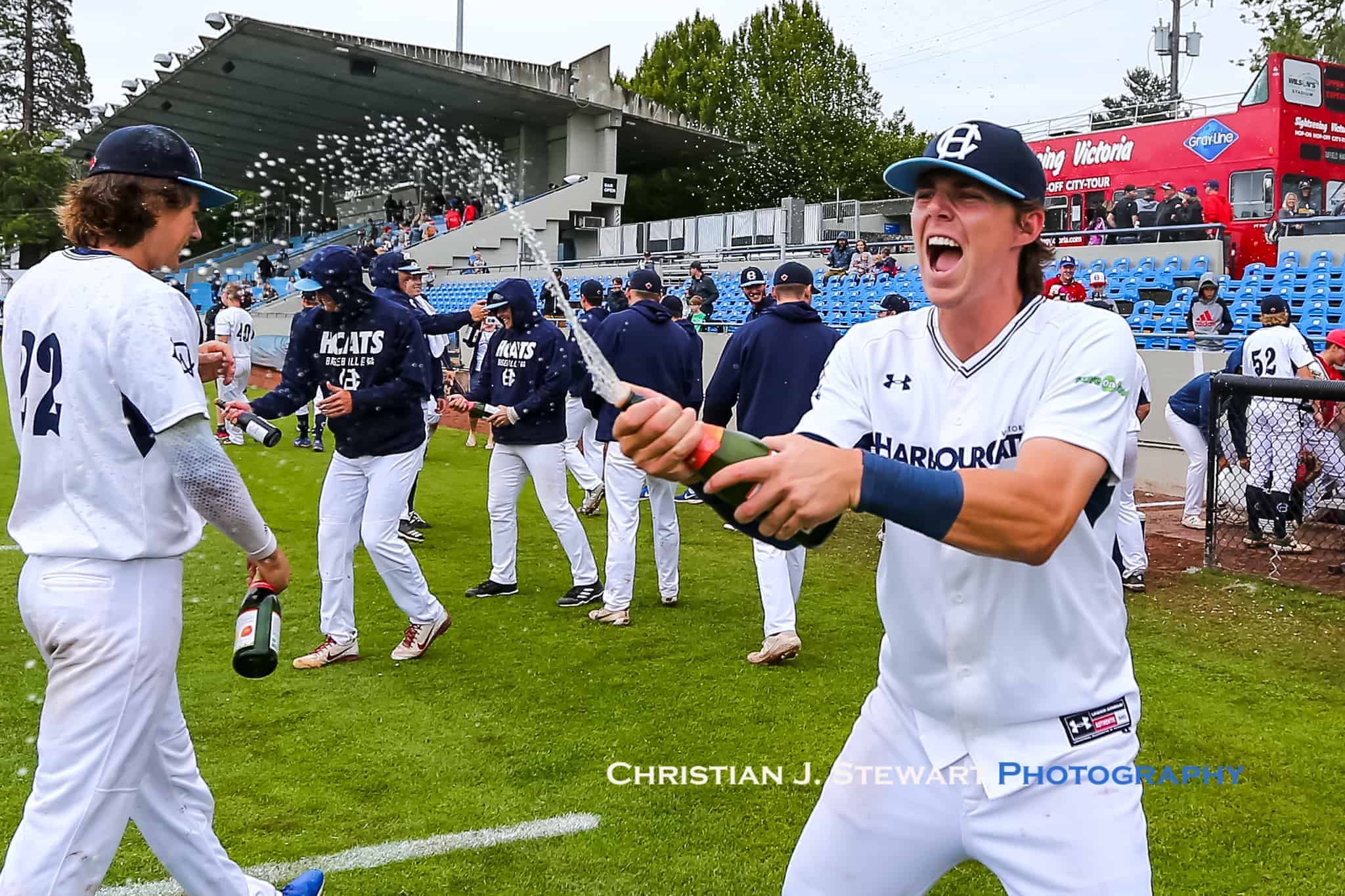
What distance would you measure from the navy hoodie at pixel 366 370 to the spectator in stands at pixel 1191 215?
13.9 meters

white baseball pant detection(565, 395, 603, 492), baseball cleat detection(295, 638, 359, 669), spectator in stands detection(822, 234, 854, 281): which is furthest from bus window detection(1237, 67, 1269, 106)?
baseball cleat detection(295, 638, 359, 669)

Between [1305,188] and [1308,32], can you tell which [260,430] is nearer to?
[1305,188]

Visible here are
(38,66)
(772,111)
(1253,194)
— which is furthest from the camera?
(38,66)

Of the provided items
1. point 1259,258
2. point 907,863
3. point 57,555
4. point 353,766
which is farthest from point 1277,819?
point 1259,258

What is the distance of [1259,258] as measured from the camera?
1709 cm

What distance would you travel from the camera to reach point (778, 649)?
6.02 m

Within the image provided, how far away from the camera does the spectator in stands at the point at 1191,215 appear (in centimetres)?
1620

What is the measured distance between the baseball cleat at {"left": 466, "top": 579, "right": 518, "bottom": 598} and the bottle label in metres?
4.92

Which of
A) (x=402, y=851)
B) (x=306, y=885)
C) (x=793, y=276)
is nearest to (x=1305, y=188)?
(x=793, y=276)

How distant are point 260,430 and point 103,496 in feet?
5.01

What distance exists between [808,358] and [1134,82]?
86380 millimetres

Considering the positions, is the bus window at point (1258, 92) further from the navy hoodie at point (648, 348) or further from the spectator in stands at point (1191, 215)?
the navy hoodie at point (648, 348)

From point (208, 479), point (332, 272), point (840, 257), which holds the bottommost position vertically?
point (208, 479)

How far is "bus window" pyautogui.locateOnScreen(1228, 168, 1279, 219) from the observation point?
19.0 metres
